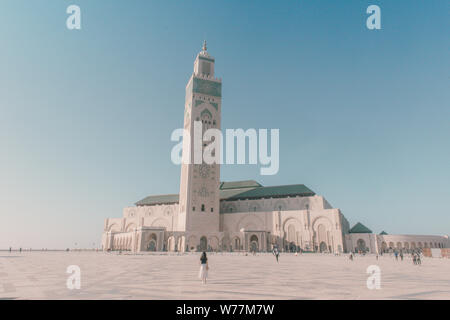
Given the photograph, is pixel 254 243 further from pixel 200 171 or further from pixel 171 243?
pixel 200 171

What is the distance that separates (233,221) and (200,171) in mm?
12976

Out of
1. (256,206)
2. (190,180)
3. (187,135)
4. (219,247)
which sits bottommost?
(219,247)

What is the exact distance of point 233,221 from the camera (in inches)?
2395

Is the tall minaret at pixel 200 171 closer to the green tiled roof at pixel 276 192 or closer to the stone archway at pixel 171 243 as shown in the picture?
the stone archway at pixel 171 243

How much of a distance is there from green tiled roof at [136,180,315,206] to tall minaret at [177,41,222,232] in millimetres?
10234

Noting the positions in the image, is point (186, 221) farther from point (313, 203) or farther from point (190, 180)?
point (313, 203)

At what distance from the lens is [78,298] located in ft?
21.9

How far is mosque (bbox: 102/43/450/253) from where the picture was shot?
52.0 m

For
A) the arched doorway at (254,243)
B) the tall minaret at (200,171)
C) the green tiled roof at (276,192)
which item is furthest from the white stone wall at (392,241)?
the tall minaret at (200,171)

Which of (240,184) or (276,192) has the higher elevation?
(240,184)

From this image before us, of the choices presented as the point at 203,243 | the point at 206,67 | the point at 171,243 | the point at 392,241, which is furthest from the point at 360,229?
the point at 206,67

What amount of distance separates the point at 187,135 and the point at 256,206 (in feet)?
69.9

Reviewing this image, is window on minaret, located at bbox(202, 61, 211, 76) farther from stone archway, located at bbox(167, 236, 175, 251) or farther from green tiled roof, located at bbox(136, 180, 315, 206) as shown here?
stone archway, located at bbox(167, 236, 175, 251)
